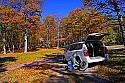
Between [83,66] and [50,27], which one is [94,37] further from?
[50,27]

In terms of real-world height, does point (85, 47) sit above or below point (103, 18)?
below

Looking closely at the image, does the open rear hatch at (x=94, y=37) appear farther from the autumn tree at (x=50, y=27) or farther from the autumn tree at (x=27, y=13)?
the autumn tree at (x=50, y=27)

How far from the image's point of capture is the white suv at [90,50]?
1327cm

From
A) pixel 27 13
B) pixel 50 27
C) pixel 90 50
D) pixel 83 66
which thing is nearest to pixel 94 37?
pixel 90 50

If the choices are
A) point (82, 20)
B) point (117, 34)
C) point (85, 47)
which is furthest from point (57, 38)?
point (85, 47)

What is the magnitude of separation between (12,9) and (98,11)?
2681 cm

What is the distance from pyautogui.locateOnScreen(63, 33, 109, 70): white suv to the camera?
1327 cm

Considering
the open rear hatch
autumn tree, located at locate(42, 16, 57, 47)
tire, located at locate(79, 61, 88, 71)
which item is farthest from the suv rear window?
autumn tree, located at locate(42, 16, 57, 47)

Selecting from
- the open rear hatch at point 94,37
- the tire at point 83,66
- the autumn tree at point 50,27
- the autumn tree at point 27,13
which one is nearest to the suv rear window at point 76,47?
the open rear hatch at point 94,37

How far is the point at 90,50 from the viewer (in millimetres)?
13883

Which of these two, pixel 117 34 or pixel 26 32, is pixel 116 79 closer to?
pixel 26 32

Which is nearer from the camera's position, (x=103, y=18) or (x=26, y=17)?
(x=103, y=18)

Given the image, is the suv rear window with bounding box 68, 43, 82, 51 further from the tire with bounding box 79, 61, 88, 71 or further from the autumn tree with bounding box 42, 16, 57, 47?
the autumn tree with bounding box 42, 16, 57, 47

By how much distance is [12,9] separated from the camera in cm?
4206
